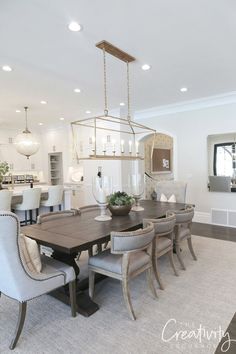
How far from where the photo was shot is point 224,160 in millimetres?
5660

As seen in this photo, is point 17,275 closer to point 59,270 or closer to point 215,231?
point 59,270

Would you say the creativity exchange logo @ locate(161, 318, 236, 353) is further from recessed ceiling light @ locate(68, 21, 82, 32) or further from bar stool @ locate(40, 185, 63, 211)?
bar stool @ locate(40, 185, 63, 211)

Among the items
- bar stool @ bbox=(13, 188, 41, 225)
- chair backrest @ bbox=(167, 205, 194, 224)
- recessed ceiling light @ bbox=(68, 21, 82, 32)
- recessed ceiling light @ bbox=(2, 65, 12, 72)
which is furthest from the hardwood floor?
recessed ceiling light @ bbox=(2, 65, 12, 72)

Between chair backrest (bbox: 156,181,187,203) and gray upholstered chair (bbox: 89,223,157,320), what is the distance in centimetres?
195

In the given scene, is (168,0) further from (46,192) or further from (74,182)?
(74,182)

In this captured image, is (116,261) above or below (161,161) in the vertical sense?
below

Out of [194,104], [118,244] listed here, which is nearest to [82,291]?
[118,244]

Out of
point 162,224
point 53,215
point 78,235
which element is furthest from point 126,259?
point 53,215

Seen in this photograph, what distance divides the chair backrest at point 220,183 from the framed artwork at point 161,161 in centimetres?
248

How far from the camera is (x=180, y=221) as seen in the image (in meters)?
3.12

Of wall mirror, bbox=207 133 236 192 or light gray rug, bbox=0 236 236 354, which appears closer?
light gray rug, bbox=0 236 236 354

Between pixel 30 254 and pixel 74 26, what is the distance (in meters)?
2.36

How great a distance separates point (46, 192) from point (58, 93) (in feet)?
7.28

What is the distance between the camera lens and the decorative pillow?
2.03 m
